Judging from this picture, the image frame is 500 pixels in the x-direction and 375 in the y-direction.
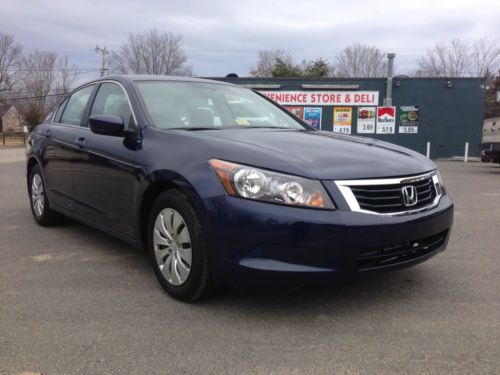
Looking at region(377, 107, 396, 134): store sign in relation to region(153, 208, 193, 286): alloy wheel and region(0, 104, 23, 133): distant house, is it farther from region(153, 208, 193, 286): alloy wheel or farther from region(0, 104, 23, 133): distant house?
region(0, 104, 23, 133): distant house

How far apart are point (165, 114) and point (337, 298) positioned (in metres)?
1.89

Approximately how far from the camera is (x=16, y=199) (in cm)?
772

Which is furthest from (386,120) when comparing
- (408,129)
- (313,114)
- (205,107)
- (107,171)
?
(107,171)

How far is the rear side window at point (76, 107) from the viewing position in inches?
189

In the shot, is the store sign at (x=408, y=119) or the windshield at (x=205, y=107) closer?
the windshield at (x=205, y=107)

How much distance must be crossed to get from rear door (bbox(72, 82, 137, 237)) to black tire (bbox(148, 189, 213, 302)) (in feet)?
1.57

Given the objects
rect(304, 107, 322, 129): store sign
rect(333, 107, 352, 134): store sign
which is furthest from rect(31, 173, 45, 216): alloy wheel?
rect(333, 107, 352, 134): store sign

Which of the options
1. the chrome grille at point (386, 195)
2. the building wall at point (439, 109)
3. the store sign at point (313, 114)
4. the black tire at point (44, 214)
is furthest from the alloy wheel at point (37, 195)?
the store sign at point (313, 114)

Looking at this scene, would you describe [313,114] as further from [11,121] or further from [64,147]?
[11,121]

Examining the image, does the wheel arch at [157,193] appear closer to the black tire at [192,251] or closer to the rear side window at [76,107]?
the black tire at [192,251]

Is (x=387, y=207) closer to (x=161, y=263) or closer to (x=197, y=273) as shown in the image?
(x=197, y=273)

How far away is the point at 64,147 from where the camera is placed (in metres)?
4.76

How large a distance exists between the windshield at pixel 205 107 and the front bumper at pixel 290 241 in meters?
1.18

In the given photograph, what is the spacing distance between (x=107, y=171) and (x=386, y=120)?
67.3 ft
